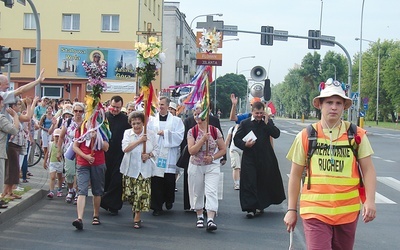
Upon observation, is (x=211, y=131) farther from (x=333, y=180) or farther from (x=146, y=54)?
(x=333, y=180)

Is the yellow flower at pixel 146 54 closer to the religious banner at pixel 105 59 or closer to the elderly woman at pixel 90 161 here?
the elderly woman at pixel 90 161

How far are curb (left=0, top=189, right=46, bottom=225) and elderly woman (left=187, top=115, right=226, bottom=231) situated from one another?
2745 mm

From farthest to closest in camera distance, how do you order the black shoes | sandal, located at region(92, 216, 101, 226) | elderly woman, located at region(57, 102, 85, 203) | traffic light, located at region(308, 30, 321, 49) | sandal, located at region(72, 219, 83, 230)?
traffic light, located at region(308, 30, 321, 49) → elderly woman, located at region(57, 102, 85, 203) → the black shoes → sandal, located at region(92, 216, 101, 226) → sandal, located at region(72, 219, 83, 230)

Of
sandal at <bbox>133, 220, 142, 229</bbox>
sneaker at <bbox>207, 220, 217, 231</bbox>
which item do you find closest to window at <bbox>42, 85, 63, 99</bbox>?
sandal at <bbox>133, 220, 142, 229</bbox>

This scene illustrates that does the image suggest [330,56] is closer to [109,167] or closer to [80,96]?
[80,96]

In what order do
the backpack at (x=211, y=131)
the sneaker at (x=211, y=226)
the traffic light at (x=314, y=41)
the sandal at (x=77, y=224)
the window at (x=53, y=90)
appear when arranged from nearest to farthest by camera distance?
the sandal at (x=77, y=224)
the sneaker at (x=211, y=226)
the backpack at (x=211, y=131)
the traffic light at (x=314, y=41)
the window at (x=53, y=90)

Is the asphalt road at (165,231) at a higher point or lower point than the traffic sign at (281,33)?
lower

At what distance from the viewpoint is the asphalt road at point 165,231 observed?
7867 mm

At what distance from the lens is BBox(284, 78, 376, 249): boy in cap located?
479 cm

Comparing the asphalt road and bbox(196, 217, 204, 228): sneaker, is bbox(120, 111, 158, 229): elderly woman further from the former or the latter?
bbox(196, 217, 204, 228): sneaker

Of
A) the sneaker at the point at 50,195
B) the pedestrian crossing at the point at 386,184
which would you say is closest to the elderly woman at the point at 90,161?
the sneaker at the point at 50,195

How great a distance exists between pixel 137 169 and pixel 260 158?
2.11 metres

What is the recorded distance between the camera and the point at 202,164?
9.16 metres

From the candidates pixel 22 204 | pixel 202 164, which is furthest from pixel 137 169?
pixel 22 204
